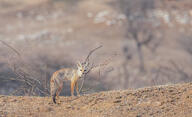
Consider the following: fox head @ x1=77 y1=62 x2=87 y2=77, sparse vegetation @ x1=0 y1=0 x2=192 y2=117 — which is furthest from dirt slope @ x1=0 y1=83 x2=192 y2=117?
sparse vegetation @ x1=0 y1=0 x2=192 y2=117

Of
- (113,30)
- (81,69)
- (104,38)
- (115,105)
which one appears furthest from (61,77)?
(113,30)

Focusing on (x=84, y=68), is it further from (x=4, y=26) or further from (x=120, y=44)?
(x=4, y=26)

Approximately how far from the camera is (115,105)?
6727 mm

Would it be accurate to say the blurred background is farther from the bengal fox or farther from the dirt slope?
the bengal fox

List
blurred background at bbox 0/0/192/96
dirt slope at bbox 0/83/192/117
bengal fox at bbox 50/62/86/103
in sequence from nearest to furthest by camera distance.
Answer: dirt slope at bbox 0/83/192/117, bengal fox at bbox 50/62/86/103, blurred background at bbox 0/0/192/96

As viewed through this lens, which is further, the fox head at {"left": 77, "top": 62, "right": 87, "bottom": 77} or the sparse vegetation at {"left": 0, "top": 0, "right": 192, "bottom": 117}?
the sparse vegetation at {"left": 0, "top": 0, "right": 192, "bottom": 117}

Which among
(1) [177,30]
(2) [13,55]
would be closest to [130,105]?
(2) [13,55]

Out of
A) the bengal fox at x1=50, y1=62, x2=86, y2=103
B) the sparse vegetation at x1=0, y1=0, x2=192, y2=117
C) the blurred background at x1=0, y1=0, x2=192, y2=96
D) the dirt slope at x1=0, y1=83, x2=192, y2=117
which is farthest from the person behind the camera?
the blurred background at x1=0, y1=0, x2=192, y2=96

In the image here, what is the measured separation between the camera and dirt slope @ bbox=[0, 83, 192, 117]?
6.34m

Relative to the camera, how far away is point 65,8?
4441cm

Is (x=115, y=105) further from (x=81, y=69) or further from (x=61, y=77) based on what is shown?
(x=61, y=77)

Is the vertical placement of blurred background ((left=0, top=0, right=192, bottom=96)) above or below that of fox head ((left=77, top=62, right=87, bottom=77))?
above

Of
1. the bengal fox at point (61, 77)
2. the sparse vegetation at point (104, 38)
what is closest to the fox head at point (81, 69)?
the bengal fox at point (61, 77)

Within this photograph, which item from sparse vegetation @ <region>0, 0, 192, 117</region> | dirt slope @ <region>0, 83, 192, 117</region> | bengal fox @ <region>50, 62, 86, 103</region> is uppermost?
sparse vegetation @ <region>0, 0, 192, 117</region>
